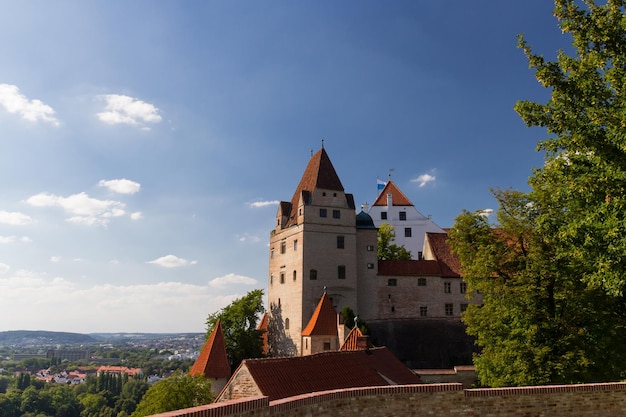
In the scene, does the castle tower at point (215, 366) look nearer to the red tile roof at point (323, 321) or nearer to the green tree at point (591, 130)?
the red tile roof at point (323, 321)

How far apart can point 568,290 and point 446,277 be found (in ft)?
85.4

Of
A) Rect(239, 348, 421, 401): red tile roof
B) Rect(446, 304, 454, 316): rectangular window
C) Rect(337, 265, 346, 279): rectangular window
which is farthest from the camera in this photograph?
Rect(446, 304, 454, 316): rectangular window

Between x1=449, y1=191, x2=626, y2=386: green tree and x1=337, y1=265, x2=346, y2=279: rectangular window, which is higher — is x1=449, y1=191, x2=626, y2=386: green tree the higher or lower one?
the lower one

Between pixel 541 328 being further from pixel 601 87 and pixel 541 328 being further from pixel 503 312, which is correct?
pixel 601 87

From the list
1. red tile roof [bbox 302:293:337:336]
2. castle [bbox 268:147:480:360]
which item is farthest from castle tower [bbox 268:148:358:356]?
red tile roof [bbox 302:293:337:336]

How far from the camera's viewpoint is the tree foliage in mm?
14672

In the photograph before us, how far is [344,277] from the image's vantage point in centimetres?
4641

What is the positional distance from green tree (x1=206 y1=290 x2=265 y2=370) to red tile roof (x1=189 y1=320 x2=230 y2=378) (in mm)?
8855

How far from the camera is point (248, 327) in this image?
49.8 metres

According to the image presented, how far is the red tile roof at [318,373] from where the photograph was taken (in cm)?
1683

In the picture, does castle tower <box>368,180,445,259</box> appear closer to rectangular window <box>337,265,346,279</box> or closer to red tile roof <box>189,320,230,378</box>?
rectangular window <box>337,265,346,279</box>

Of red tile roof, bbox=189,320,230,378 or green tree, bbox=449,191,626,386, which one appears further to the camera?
red tile roof, bbox=189,320,230,378

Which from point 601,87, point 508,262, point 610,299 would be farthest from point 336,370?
point 601,87

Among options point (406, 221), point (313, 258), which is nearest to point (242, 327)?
point (313, 258)
